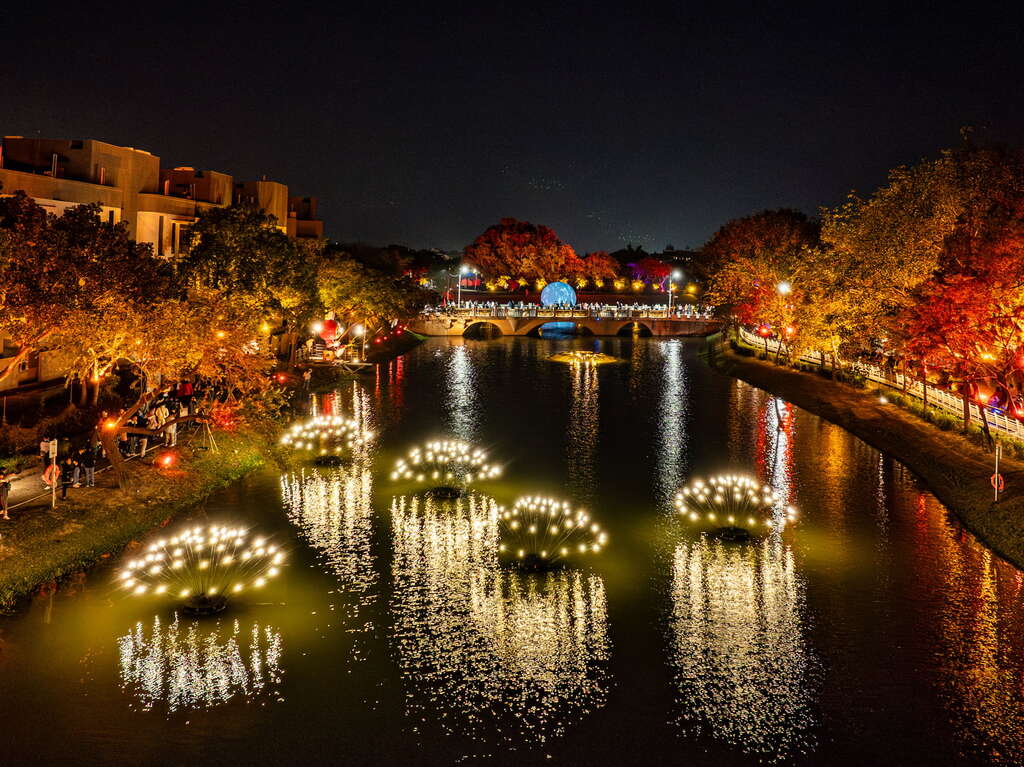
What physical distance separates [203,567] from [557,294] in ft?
361

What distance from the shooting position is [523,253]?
452ft

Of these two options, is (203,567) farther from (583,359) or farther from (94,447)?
(583,359)

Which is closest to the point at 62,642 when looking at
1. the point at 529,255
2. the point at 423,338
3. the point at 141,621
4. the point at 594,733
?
the point at 141,621

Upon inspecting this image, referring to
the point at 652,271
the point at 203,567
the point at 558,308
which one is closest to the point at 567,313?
the point at 558,308

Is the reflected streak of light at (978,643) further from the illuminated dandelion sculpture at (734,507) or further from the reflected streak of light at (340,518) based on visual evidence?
the reflected streak of light at (340,518)

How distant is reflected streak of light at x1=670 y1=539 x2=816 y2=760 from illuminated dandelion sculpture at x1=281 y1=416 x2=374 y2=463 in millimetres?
17884

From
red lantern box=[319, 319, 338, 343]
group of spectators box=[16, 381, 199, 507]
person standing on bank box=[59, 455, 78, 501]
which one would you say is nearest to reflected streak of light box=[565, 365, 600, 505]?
group of spectators box=[16, 381, 199, 507]

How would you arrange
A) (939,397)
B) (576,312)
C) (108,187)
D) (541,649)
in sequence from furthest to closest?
1. (576,312)
2. (108,187)
3. (939,397)
4. (541,649)

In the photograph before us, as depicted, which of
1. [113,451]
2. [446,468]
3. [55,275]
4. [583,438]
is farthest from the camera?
[583,438]

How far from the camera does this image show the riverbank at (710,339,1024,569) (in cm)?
2733

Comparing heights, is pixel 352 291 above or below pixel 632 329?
above

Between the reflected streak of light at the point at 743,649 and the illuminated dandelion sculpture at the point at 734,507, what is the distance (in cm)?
199

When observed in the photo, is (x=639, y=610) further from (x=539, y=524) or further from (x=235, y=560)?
(x=235, y=560)

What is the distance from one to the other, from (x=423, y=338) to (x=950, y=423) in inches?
2853
